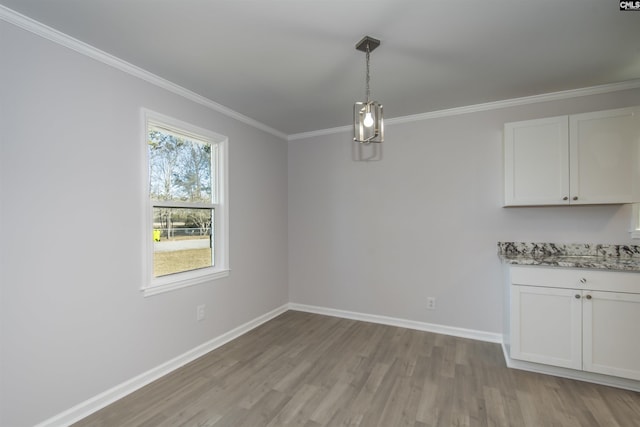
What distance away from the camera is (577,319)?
2.28 m

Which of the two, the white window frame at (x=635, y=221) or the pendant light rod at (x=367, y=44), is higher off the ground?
the pendant light rod at (x=367, y=44)

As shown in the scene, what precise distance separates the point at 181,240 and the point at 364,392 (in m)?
2.06

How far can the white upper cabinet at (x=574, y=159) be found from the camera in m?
2.38

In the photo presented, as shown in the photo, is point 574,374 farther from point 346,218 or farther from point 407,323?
point 346,218

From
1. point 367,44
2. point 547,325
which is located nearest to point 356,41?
point 367,44

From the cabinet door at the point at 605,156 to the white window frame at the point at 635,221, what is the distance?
30cm

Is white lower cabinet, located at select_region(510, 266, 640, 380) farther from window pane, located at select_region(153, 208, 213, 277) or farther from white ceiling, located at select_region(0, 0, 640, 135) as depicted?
window pane, located at select_region(153, 208, 213, 277)

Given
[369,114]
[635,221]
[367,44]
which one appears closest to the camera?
[369,114]

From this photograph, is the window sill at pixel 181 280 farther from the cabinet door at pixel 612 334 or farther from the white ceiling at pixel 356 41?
the cabinet door at pixel 612 334

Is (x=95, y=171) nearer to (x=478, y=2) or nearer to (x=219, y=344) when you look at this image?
(x=219, y=344)

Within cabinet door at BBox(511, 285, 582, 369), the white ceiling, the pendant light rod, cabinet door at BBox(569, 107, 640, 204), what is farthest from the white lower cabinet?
Result: the pendant light rod

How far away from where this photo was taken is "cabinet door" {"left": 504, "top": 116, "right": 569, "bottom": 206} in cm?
255

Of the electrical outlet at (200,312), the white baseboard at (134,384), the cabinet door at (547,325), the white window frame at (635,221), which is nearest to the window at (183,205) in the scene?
the electrical outlet at (200,312)

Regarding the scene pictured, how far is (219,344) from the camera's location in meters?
2.96
